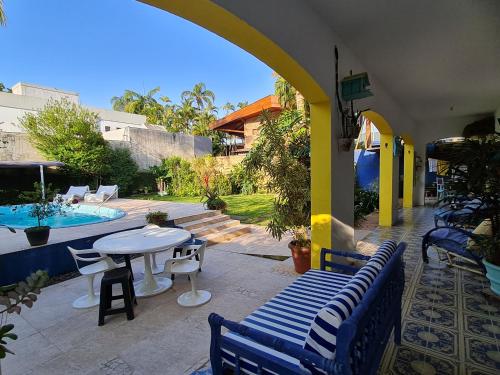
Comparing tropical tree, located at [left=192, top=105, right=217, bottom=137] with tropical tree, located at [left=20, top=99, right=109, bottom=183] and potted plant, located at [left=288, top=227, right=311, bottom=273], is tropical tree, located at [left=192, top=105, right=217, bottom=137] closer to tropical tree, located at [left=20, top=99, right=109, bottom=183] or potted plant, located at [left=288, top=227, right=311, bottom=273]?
tropical tree, located at [left=20, top=99, right=109, bottom=183]

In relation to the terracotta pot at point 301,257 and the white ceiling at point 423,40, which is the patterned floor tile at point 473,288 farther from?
the white ceiling at point 423,40

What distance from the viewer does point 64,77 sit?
29.3 meters

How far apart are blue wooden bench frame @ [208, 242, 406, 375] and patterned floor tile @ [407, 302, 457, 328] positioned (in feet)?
4.29

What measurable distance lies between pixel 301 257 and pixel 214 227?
11.9 feet

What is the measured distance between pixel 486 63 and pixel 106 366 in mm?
7292

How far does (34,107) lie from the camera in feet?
69.3

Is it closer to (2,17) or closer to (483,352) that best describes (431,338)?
(483,352)

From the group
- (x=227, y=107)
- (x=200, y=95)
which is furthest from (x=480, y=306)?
(x=227, y=107)

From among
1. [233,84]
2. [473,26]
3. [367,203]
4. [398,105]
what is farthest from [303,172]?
[233,84]

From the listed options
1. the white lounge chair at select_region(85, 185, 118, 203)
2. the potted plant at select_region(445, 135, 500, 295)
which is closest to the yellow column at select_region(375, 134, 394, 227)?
the potted plant at select_region(445, 135, 500, 295)

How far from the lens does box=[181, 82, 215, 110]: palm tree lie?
2852cm

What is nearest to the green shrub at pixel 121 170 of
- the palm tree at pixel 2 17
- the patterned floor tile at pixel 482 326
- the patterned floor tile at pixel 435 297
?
the palm tree at pixel 2 17

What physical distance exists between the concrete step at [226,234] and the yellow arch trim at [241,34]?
14.6 feet

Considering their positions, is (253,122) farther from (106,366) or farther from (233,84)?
(106,366)
